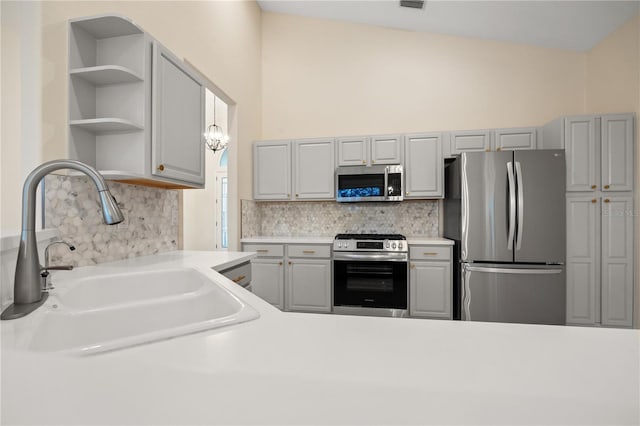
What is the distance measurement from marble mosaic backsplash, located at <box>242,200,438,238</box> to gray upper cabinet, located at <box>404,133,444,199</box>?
13.2 inches

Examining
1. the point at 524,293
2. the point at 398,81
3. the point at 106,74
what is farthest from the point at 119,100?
the point at 524,293

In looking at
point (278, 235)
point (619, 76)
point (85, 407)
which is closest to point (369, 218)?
point (278, 235)

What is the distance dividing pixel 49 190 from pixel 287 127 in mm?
3145

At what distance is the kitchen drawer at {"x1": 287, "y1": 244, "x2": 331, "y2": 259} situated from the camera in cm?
357

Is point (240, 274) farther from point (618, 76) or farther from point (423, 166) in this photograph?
point (618, 76)

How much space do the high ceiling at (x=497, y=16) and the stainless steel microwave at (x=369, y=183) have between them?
6.05 ft

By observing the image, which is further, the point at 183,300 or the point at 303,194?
the point at 303,194

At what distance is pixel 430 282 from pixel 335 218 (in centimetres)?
142

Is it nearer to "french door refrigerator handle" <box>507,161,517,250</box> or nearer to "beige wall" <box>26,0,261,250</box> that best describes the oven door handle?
"french door refrigerator handle" <box>507,161,517,250</box>

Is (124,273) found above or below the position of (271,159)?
below

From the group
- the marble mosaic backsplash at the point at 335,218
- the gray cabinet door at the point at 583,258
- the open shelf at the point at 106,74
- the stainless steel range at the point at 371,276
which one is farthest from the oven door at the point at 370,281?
the open shelf at the point at 106,74

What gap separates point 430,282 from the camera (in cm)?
338

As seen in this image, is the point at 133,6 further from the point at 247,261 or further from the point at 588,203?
the point at 588,203

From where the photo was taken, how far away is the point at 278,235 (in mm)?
Result: 4316
